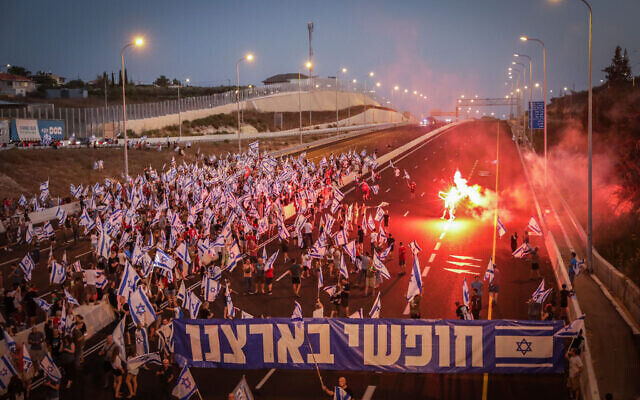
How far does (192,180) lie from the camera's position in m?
39.1

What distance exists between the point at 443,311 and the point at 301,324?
707 cm

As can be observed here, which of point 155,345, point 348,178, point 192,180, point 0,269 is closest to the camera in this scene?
point 155,345

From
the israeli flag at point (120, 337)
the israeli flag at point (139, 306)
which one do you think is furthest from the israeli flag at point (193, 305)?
the israeli flag at point (120, 337)

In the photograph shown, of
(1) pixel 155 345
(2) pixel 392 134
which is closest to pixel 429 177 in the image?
(1) pixel 155 345

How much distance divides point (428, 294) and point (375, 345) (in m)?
7.81

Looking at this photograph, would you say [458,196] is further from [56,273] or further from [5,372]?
[5,372]

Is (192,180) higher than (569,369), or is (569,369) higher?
(192,180)

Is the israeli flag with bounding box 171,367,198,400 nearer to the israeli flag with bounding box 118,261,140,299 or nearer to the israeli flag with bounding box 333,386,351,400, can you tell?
the israeli flag with bounding box 333,386,351,400

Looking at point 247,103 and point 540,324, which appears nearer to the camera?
point 540,324

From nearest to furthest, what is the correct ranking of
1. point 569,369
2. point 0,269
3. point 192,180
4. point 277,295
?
1. point 569,369
2. point 277,295
3. point 0,269
4. point 192,180

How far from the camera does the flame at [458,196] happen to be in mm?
40075

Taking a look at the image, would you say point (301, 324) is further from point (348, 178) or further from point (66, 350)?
point (348, 178)

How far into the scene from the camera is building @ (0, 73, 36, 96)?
12031 centimetres

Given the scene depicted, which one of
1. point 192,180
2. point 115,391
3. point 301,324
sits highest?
point 192,180
